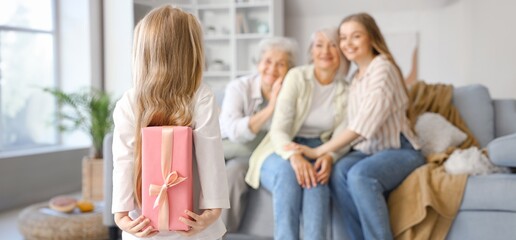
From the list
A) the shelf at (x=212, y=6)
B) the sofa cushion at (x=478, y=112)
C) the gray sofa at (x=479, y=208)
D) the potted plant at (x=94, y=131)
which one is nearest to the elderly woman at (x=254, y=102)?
the gray sofa at (x=479, y=208)

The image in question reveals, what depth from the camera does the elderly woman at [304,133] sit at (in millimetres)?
2373

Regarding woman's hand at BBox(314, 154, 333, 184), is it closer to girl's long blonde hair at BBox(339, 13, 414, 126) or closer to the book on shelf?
girl's long blonde hair at BBox(339, 13, 414, 126)

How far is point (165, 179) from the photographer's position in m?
1.34

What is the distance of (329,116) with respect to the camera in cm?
275

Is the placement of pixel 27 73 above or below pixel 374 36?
below

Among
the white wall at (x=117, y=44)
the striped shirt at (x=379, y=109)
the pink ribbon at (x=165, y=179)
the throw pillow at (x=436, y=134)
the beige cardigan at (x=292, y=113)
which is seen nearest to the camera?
the pink ribbon at (x=165, y=179)

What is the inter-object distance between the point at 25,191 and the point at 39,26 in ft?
5.41

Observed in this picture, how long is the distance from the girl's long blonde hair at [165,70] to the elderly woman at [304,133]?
1.06 metres

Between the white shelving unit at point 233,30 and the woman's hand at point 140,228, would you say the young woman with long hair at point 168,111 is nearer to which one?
the woman's hand at point 140,228

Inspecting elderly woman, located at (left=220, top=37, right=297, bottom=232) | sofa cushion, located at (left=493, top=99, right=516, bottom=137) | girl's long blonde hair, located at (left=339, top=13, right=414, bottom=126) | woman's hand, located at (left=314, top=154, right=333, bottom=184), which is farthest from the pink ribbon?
sofa cushion, located at (left=493, top=99, right=516, bottom=137)

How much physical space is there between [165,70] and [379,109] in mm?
1359

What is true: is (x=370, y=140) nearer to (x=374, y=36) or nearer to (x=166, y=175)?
(x=374, y=36)

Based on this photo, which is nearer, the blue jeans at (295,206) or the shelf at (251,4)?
the blue jeans at (295,206)

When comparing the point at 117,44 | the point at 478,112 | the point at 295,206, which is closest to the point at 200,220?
the point at 295,206
